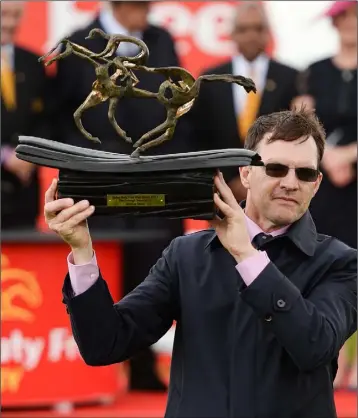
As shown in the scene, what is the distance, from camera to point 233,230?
3.10 m

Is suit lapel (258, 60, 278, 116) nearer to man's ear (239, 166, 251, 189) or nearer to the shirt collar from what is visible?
the shirt collar

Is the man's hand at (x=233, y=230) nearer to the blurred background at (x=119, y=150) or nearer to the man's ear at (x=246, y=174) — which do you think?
the man's ear at (x=246, y=174)

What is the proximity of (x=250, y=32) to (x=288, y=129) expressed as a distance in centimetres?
469

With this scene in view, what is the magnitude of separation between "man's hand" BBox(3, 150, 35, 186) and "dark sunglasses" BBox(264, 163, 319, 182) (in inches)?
190

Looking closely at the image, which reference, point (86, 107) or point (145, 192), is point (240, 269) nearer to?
point (145, 192)

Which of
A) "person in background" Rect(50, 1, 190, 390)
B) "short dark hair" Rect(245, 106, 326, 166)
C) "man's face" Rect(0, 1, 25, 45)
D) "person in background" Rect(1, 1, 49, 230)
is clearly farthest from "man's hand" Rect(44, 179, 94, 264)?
"man's face" Rect(0, 1, 25, 45)

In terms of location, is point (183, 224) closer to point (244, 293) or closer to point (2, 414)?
point (2, 414)

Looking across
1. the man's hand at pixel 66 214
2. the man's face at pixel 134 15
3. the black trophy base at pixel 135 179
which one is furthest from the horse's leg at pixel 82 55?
the man's face at pixel 134 15

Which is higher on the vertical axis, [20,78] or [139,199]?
[20,78]

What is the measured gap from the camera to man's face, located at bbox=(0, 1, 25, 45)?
26.0ft

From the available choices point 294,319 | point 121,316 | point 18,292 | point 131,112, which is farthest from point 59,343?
point 294,319

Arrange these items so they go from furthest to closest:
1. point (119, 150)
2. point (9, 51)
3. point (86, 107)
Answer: point (9, 51) → point (119, 150) → point (86, 107)

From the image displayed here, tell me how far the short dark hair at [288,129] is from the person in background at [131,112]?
4.20 metres

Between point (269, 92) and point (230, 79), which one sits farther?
point (269, 92)
